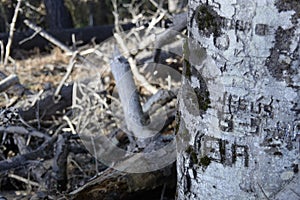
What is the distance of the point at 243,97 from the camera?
1348mm

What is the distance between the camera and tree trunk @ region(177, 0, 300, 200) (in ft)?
4.17

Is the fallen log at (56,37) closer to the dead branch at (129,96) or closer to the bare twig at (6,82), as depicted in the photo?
the dead branch at (129,96)

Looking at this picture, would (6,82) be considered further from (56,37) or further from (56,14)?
(56,14)

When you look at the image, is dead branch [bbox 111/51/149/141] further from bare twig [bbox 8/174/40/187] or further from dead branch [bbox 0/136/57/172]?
bare twig [bbox 8/174/40/187]

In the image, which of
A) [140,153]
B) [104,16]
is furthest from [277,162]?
[104,16]

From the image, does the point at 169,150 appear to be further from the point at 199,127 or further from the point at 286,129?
the point at 286,129

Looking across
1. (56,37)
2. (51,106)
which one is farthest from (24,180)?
(56,37)

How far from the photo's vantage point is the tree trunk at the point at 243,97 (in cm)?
127

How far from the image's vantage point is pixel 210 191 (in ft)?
4.97

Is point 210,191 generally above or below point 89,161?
above

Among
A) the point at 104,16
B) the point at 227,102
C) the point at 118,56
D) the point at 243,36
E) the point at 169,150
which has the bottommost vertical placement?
the point at 104,16

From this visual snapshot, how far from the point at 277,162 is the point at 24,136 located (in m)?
2.17

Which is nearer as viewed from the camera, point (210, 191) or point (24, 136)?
point (210, 191)

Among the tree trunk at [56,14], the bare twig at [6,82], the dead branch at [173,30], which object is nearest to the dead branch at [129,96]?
the bare twig at [6,82]
